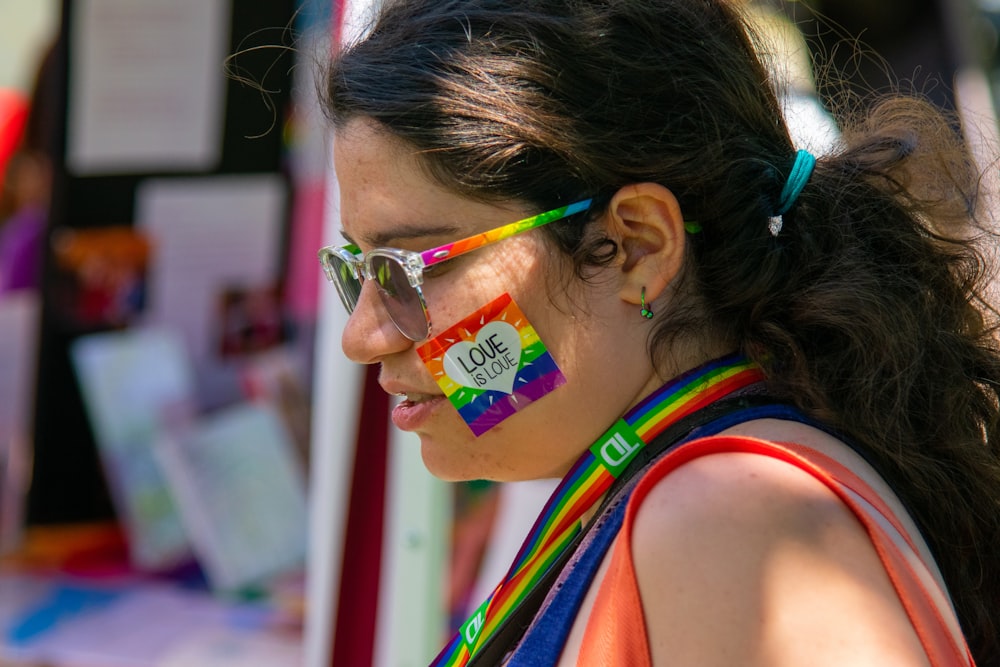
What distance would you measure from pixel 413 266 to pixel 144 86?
2.34 meters

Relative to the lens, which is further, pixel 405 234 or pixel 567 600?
pixel 405 234

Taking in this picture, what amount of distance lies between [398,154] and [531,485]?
1059mm

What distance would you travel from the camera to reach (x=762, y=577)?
2.80ft

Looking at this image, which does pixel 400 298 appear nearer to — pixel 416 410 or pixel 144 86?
pixel 416 410

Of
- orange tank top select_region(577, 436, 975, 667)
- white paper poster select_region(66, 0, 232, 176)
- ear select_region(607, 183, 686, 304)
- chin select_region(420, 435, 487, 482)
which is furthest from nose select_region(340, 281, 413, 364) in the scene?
white paper poster select_region(66, 0, 232, 176)

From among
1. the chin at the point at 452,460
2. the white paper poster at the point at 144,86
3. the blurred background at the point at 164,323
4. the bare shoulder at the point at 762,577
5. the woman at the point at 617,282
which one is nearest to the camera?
the bare shoulder at the point at 762,577

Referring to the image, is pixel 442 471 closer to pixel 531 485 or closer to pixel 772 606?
pixel 772 606

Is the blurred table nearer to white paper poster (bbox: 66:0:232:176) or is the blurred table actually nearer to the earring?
white paper poster (bbox: 66:0:232:176)

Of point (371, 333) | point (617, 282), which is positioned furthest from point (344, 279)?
point (617, 282)

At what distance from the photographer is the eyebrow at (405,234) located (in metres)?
1.14

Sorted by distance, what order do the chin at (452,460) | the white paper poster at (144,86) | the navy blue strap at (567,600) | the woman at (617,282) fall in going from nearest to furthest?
the navy blue strap at (567,600)
the woman at (617,282)
the chin at (452,460)
the white paper poster at (144,86)

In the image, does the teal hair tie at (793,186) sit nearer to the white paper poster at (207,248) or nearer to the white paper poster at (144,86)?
the white paper poster at (207,248)

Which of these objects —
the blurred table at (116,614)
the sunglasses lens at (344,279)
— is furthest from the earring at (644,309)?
the blurred table at (116,614)

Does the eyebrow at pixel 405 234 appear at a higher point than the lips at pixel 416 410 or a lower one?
higher
